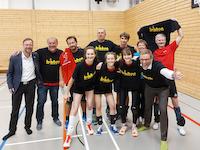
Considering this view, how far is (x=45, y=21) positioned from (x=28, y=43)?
8729mm

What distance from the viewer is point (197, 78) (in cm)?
580

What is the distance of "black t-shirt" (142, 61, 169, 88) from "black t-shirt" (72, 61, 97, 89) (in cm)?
82

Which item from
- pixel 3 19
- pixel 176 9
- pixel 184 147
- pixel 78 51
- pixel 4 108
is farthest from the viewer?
pixel 3 19

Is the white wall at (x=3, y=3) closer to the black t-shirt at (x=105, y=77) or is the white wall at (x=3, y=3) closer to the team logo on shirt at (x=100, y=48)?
the team logo on shirt at (x=100, y=48)

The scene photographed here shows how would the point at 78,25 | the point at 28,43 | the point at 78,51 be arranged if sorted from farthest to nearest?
the point at 78,25 → the point at 78,51 → the point at 28,43

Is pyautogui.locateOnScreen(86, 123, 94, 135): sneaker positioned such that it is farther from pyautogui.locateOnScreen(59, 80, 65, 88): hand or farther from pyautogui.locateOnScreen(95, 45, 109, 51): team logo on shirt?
pyautogui.locateOnScreen(95, 45, 109, 51): team logo on shirt

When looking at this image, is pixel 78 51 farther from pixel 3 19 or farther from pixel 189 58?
pixel 3 19

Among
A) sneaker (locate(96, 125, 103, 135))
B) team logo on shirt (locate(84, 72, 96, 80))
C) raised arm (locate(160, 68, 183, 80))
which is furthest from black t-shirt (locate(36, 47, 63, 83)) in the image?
raised arm (locate(160, 68, 183, 80))

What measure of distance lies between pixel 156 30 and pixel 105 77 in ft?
4.00

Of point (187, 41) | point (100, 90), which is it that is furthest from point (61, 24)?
point (100, 90)

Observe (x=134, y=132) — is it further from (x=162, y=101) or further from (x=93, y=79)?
(x=93, y=79)

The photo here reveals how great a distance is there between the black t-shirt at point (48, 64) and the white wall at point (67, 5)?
8771 mm

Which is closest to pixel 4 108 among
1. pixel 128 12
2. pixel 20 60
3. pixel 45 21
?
pixel 20 60

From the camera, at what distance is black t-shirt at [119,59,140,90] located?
11.9ft
